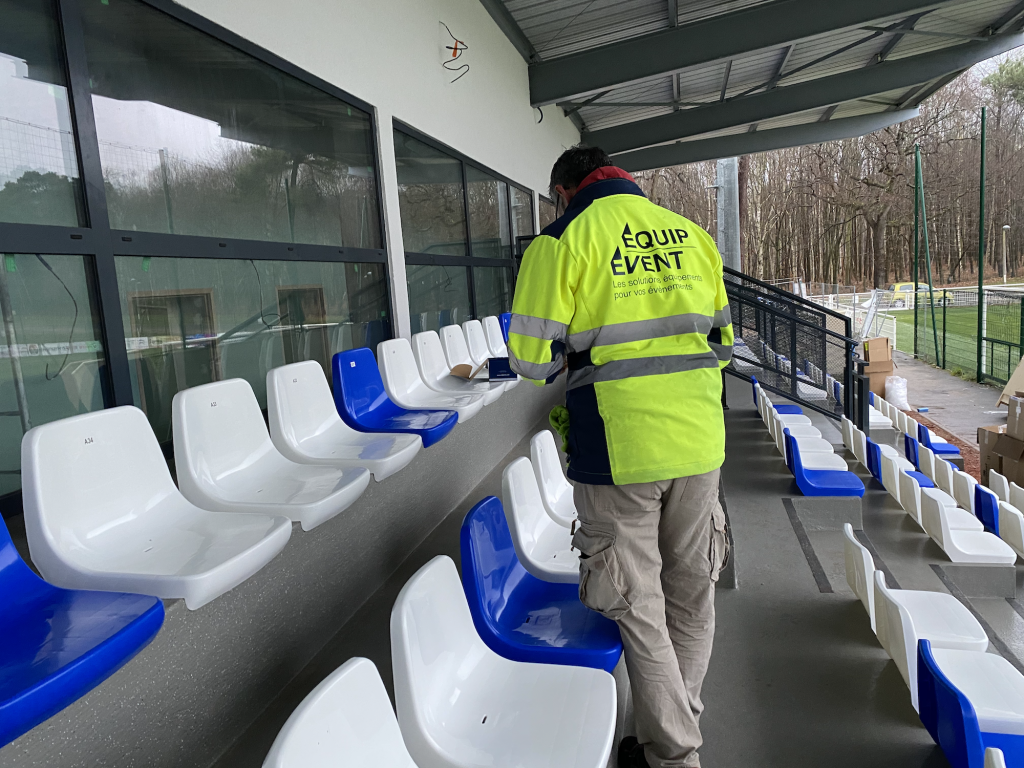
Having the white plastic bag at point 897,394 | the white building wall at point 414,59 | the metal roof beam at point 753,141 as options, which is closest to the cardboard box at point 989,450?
the white plastic bag at point 897,394

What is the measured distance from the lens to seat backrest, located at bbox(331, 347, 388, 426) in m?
2.97

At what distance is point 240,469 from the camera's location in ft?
7.14

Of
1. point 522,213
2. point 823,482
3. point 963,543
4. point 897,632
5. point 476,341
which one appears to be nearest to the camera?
point 897,632

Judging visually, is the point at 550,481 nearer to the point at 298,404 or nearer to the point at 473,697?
the point at 298,404

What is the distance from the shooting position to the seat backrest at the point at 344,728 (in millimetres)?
954

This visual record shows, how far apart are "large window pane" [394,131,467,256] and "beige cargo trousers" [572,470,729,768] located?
3348 millimetres

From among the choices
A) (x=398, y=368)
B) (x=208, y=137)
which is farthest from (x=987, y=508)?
(x=208, y=137)

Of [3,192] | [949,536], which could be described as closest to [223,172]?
[3,192]

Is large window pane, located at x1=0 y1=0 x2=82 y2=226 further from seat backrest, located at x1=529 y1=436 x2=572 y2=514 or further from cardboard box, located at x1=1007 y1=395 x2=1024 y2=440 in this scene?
cardboard box, located at x1=1007 y1=395 x2=1024 y2=440

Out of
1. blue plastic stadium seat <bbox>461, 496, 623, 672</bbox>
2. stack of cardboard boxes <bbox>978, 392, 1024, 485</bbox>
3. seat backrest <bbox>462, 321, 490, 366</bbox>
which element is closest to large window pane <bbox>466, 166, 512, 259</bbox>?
seat backrest <bbox>462, 321, 490, 366</bbox>

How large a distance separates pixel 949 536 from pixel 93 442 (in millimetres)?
4215

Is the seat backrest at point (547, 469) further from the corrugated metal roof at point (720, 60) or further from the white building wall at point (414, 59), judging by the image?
the corrugated metal roof at point (720, 60)

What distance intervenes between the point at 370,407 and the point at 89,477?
159cm

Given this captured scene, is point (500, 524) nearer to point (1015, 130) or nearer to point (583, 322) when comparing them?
point (583, 322)
